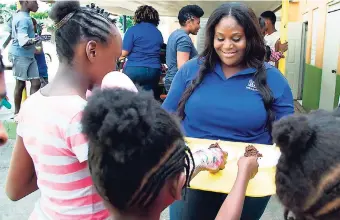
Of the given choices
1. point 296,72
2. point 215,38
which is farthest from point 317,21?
point 215,38

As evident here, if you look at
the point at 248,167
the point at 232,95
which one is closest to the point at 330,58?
the point at 232,95

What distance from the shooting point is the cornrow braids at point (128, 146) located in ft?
3.35

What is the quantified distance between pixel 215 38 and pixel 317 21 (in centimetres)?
766

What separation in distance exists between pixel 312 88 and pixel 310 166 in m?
8.29

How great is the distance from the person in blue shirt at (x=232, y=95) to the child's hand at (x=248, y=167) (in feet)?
1.53

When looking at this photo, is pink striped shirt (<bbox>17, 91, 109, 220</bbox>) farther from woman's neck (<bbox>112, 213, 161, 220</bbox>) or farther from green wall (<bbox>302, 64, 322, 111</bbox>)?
green wall (<bbox>302, 64, 322, 111</bbox>)

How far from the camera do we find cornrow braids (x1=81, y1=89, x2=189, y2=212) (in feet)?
3.35

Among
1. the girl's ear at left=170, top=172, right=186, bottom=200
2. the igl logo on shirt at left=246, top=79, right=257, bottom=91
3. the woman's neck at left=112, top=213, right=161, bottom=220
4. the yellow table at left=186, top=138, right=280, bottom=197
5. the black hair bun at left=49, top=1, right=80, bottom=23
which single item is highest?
the black hair bun at left=49, top=1, right=80, bottom=23

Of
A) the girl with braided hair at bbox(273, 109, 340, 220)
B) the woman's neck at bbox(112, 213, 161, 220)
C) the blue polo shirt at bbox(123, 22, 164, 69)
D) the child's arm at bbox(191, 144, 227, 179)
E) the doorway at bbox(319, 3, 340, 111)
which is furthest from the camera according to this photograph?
the doorway at bbox(319, 3, 340, 111)

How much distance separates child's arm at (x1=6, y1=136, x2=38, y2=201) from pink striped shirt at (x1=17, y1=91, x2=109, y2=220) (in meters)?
0.08

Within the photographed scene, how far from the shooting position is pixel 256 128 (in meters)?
2.02

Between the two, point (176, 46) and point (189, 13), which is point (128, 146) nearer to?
point (176, 46)

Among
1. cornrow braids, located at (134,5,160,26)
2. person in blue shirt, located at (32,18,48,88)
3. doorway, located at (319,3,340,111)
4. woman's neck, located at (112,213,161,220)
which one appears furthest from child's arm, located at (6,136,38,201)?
doorway, located at (319,3,340,111)

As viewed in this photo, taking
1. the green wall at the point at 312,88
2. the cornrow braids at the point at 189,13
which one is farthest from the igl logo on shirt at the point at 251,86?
the green wall at the point at 312,88
